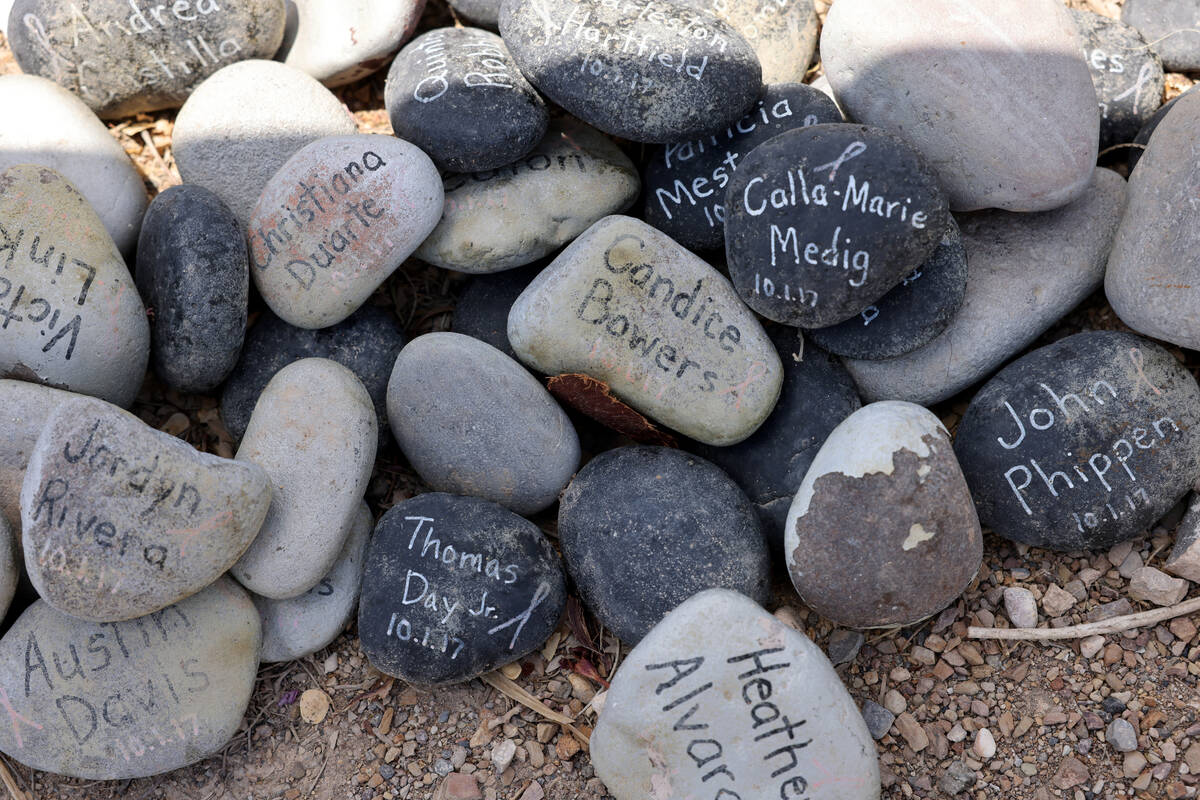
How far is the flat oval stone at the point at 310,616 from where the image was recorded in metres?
2.01

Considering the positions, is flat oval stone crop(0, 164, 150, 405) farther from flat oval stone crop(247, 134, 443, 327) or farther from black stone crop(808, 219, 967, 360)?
black stone crop(808, 219, 967, 360)

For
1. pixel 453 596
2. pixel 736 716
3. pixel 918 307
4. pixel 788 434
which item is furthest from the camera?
pixel 788 434

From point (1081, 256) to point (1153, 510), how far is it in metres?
0.60

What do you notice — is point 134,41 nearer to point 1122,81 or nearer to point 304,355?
point 304,355

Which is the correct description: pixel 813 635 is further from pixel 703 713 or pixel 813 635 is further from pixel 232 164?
pixel 232 164

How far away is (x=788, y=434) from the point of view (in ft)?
6.93

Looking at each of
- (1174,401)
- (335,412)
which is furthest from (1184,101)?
(335,412)

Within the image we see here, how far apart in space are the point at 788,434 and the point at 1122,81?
1.24m

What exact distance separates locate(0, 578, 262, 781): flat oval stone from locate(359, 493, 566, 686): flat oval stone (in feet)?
1.12

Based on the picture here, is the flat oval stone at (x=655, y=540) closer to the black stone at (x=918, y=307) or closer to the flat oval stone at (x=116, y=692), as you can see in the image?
the black stone at (x=918, y=307)

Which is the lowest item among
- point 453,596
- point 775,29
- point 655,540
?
point 453,596

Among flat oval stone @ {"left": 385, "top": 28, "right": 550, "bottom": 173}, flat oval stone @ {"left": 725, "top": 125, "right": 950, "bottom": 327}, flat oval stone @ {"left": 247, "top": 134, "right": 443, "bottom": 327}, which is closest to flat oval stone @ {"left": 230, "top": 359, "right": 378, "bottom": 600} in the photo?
flat oval stone @ {"left": 247, "top": 134, "right": 443, "bottom": 327}

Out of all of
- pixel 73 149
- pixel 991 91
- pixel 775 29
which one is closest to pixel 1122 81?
pixel 991 91

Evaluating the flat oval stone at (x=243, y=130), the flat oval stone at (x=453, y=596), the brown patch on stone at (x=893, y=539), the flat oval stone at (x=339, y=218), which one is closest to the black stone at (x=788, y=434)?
the brown patch on stone at (x=893, y=539)
